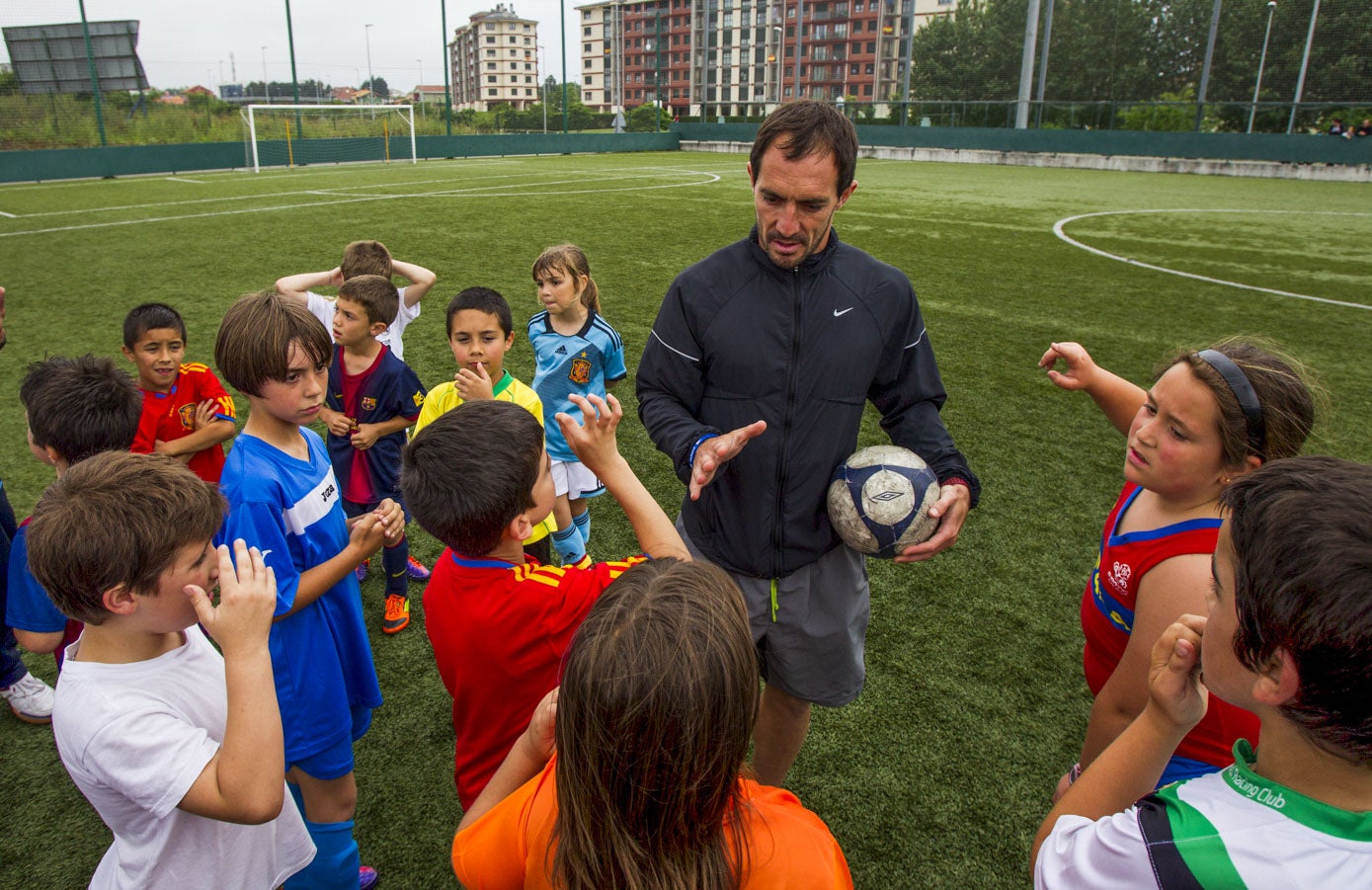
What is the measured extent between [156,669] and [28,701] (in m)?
2.34

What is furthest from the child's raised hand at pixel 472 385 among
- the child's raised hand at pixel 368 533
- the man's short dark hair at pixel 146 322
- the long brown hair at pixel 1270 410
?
the long brown hair at pixel 1270 410

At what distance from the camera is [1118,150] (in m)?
31.0

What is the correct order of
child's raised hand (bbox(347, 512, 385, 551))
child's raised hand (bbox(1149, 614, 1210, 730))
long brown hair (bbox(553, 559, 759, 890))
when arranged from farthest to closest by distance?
1. child's raised hand (bbox(347, 512, 385, 551))
2. child's raised hand (bbox(1149, 614, 1210, 730))
3. long brown hair (bbox(553, 559, 759, 890))

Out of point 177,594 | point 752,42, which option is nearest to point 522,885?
point 177,594

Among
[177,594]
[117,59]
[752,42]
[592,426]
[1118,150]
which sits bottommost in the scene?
[177,594]

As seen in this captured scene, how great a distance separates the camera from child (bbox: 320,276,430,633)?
414 centimetres

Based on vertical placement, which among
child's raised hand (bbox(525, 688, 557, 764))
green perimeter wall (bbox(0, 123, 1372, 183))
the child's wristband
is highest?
green perimeter wall (bbox(0, 123, 1372, 183))

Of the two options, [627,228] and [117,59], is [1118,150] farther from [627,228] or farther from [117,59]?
[117,59]

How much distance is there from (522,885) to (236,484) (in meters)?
1.51

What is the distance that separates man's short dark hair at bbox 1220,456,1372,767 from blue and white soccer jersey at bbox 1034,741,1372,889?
0.37ft

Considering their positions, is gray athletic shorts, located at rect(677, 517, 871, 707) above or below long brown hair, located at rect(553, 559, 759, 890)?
below

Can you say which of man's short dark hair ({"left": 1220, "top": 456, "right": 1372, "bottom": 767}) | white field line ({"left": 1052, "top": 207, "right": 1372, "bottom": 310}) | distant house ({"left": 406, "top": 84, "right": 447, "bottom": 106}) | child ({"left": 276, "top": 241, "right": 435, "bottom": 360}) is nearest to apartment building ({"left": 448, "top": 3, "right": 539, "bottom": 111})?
distant house ({"left": 406, "top": 84, "right": 447, "bottom": 106})

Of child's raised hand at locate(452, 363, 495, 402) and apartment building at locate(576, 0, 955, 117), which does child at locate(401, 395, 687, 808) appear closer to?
child's raised hand at locate(452, 363, 495, 402)

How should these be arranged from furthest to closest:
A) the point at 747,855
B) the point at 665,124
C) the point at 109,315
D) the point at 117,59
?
the point at 665,124 → the point at 117,59 → the point at 109,315 → the point at 747,855
